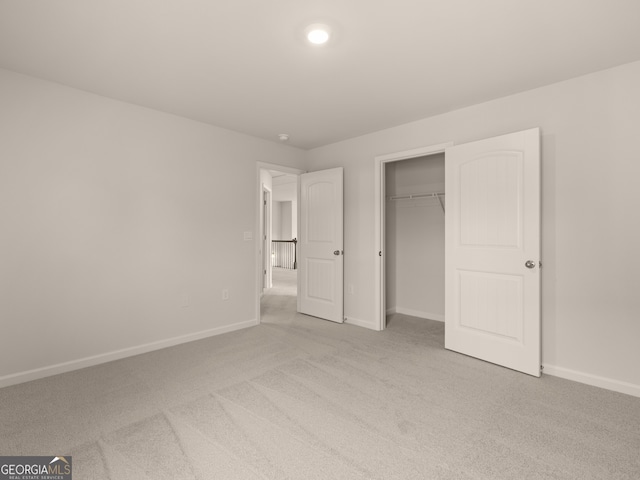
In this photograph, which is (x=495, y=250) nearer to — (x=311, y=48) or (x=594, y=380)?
(x=594, y=380)

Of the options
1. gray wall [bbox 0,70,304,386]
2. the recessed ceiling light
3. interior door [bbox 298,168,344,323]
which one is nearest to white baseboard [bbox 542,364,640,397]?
interior door [bbox 298,168,344,323]

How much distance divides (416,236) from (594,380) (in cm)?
256

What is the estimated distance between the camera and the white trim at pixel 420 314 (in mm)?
4399

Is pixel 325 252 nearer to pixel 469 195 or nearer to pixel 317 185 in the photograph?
pixel 317 185

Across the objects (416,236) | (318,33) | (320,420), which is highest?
(318,33)

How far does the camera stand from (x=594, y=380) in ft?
8.15

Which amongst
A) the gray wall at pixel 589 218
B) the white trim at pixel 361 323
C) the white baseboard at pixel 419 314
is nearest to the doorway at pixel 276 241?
the white trim at pixel 361 323

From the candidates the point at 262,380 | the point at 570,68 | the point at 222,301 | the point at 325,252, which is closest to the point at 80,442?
the point at 262,380

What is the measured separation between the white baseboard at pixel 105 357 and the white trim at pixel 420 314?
2312mm

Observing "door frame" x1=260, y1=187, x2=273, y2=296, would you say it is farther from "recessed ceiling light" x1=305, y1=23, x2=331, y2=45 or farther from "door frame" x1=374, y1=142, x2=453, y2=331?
"recessed ceiling light" x1=305, y1=23, x2=331, y2=45

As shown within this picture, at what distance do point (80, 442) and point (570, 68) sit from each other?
4043 mm

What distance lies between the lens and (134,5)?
5.89 feet

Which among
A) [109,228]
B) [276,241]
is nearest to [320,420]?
[109,228]

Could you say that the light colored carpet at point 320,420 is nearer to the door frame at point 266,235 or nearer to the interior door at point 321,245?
the interior door at point 321,245
